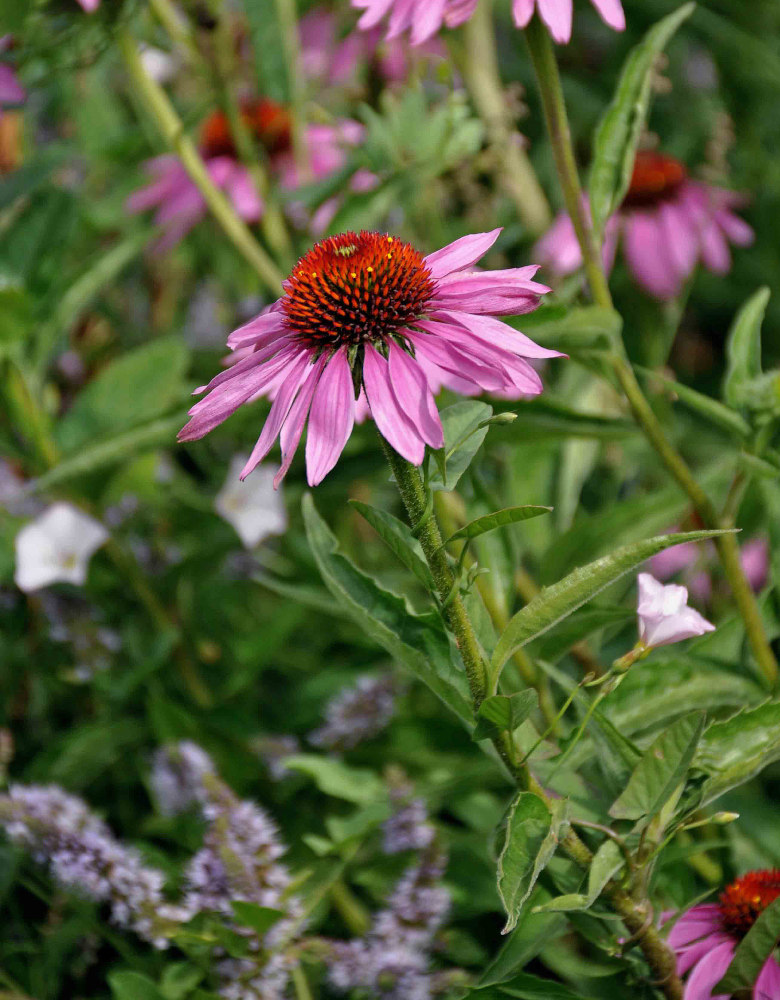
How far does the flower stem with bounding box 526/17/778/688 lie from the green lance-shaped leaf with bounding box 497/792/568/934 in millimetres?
257

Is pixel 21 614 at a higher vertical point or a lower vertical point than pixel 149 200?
lower

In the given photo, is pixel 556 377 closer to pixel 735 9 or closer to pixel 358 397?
pixel 735 9

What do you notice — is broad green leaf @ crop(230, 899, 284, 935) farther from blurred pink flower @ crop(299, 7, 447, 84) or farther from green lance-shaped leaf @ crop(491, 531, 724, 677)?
blurred pink flower @ crop(299, 7, 447, 84)

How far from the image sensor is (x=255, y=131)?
1421mm

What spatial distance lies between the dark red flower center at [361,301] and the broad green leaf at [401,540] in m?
0.08

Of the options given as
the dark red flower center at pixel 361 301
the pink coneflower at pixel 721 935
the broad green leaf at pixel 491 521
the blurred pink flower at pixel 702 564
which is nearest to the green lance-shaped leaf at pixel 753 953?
the pink coneflower at pixel 721 935

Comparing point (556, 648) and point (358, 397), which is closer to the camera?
point (358, 397)

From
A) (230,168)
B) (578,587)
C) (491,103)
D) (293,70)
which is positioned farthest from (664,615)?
(230,168)

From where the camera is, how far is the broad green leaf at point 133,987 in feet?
2.11

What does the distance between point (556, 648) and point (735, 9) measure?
1.27 m

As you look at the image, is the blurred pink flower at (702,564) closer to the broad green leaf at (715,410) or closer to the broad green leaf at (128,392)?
the broad green leaf at (715,410)

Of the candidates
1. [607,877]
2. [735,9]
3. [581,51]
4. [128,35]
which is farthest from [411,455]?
[581,51]

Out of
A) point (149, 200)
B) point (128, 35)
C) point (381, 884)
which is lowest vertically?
point (381, 884)

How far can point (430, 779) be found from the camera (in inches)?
33.9
